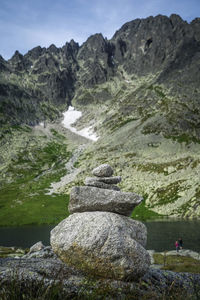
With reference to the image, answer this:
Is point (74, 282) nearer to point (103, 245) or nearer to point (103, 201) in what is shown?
point (103, 245)

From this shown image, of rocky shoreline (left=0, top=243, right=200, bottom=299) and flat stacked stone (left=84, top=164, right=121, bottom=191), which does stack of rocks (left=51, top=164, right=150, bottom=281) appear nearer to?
rocky shoreline (left=0, top=243, right=200, bottom=299)

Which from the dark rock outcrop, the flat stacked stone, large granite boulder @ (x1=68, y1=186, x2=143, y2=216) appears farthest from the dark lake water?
the dark rock outcrop

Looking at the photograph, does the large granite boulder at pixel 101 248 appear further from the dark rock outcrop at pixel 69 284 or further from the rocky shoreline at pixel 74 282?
the dark rock outcrop at pixel 69 284

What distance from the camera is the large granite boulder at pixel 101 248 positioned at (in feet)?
44.6

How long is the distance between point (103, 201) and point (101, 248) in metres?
4.45

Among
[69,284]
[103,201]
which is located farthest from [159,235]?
[69,284]

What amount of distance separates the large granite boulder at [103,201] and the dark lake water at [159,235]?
3858 centimetres

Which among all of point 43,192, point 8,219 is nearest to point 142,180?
point 43,192

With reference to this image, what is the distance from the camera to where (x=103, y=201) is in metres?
18.0

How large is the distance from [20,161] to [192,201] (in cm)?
15266

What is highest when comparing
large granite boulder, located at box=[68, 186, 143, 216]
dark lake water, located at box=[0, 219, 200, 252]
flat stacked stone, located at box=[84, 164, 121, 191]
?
flat stacked stone, located at box=[84, 164, 121, 191]

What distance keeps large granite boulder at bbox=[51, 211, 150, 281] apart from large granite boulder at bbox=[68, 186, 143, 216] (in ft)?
6.81

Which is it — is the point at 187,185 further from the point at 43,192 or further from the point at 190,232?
the point at 43,192

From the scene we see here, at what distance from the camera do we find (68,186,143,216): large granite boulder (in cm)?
1794
